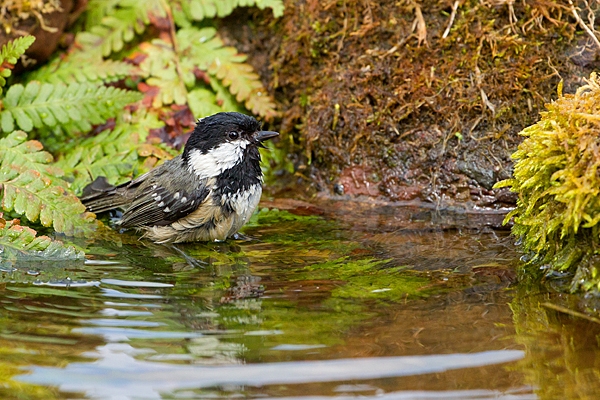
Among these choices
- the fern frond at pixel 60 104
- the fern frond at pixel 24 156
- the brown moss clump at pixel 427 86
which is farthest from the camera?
the fern frond at pixel 60 104

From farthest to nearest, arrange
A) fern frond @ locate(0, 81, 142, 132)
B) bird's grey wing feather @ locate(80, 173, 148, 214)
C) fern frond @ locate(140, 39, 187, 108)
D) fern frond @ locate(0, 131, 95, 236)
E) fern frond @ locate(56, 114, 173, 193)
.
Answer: fern frond @ locate(140, 39, 187, 108)
fern frond @ locate(56, 114, 173, 193)
fern frond @ locate(0, 81, 142, 132)
bird's grey wing feather @ locate(80, 173, 148, 214)
fern frond @ locate(0, 131, 95, 236)

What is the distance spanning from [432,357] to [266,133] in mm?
3080

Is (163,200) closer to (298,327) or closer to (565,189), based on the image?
(298,327)

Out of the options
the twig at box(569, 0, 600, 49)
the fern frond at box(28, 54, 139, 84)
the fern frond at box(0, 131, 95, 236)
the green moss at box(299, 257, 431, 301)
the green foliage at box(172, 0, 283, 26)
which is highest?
the green foliage at box(172, 0, 283, 26)

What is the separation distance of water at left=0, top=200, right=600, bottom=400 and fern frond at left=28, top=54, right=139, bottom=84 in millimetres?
2215

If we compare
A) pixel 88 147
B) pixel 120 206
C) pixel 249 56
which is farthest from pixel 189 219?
pixel 249 56

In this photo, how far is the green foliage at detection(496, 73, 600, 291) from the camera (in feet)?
13.4

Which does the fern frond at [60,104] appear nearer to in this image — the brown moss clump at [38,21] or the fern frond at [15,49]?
the fern frond at [15,49]

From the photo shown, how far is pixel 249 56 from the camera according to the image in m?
7.86

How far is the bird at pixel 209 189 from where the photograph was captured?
5738mm

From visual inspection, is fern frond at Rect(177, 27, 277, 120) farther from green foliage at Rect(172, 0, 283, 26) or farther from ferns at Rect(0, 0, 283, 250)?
green foliage at Rect(172, 0, 283, 26)

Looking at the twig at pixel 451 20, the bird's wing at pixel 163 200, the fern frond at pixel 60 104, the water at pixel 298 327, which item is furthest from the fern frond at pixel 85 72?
the twig at pixel 451 20

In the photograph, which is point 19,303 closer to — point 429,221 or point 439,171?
point 429,221

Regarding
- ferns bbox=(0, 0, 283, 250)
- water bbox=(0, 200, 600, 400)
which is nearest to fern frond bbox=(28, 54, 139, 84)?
ferns bbox=(0, 0, 283, 250)
